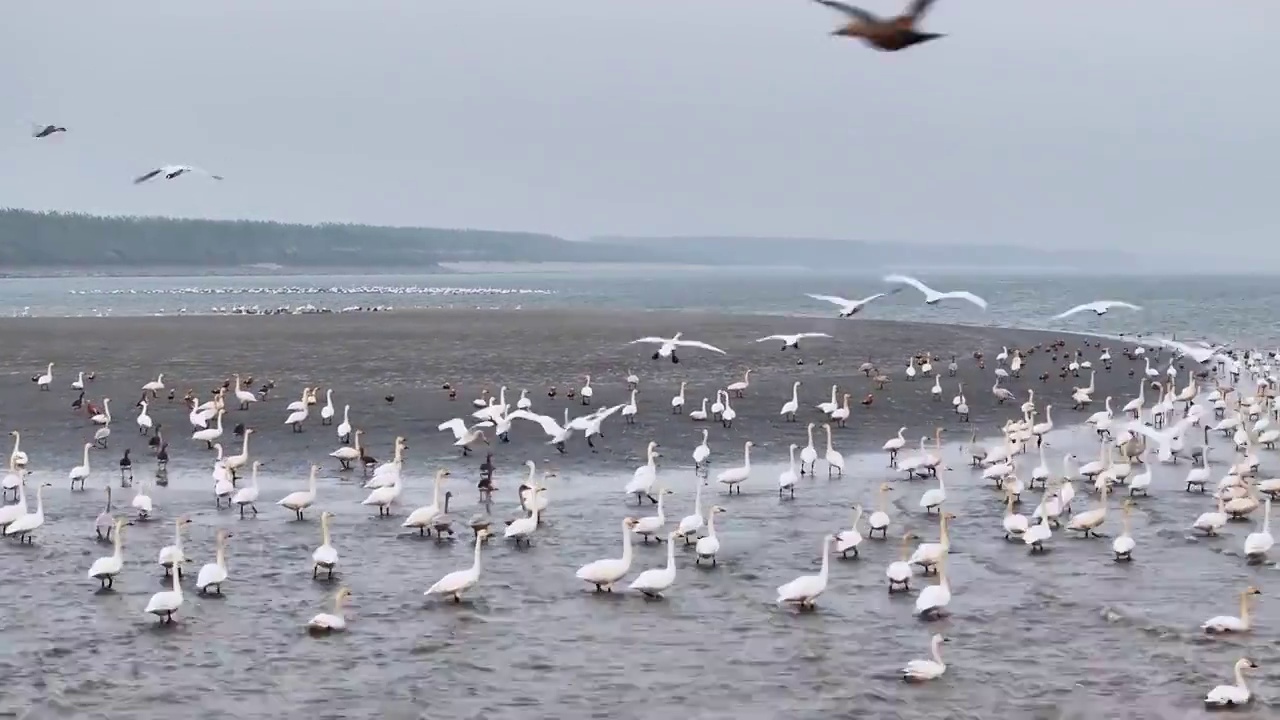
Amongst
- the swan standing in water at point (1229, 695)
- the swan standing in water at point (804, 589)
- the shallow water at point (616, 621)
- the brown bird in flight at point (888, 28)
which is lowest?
the shallow water at point (616, 621)

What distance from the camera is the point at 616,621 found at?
14547 mm

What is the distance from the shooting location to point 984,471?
891 inches

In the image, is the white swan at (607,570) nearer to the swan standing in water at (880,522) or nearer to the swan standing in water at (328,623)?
the swan standing in water at (328,623)

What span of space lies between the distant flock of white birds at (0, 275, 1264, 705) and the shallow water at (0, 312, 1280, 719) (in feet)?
0.70

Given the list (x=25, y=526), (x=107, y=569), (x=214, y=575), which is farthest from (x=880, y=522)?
(x=25, y=526)

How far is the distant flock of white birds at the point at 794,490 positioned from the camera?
15.2 m

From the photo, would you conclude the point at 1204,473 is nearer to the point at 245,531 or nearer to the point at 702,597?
the point at 702,597

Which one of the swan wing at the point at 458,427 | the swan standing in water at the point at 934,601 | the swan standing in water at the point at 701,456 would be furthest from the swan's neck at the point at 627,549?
the swan wing at the point at 458,427

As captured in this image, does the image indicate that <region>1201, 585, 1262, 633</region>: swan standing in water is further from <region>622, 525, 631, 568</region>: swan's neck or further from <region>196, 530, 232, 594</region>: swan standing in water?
<region>196, 530, 232, 594</region>: swan standing in water

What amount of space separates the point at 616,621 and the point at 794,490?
753 cm

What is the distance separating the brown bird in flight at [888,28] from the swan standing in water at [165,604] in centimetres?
835

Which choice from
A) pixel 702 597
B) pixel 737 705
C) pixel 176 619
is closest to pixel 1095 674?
pixel 737 705

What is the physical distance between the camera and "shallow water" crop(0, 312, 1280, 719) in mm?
12219

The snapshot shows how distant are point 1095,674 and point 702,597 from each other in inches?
156
